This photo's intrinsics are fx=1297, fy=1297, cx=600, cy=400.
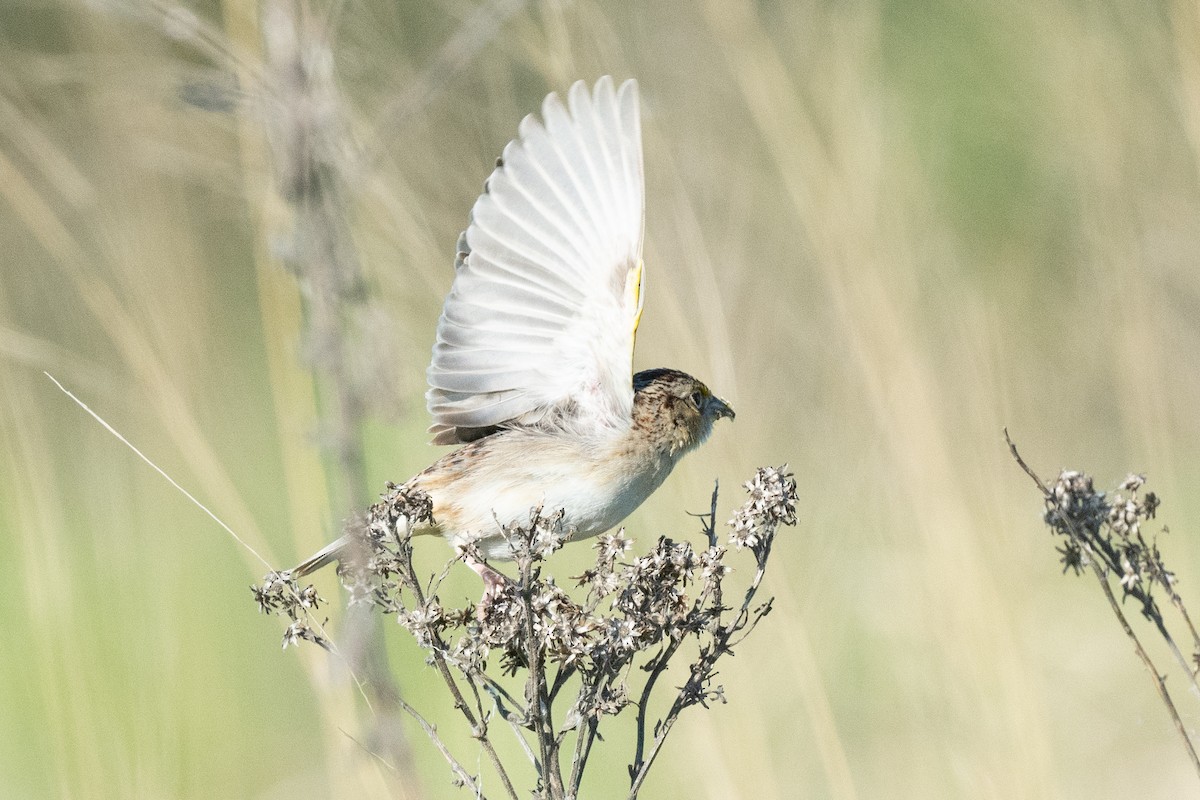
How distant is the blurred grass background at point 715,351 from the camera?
2471mm

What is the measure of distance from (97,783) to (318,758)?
133 centimetres

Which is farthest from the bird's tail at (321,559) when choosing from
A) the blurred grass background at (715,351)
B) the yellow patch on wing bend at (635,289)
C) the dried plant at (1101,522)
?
the dried plant at (1101,522)

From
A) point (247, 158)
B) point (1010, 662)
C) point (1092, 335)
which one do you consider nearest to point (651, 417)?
point (1010, 662)

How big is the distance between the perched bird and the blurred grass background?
6.8 inches

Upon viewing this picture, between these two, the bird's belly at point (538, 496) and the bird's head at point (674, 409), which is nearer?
the bird's belly at point (538, 496)

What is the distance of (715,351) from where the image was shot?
2.57 m

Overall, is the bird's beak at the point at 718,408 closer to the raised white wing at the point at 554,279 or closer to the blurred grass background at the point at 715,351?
the blurred grass background at the point at 715,351

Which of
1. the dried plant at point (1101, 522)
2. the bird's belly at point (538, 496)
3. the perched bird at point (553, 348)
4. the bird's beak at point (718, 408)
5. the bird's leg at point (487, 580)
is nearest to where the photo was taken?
the dried plant at point (1101, 522)

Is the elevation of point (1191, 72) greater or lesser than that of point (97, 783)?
greater

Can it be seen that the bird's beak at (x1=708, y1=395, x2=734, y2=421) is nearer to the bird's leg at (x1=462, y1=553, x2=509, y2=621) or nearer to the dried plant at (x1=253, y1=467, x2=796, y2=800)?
the bird's leg at (x1=462, y1=553, x2=509, y2=621)

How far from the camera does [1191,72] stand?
8.80 feet

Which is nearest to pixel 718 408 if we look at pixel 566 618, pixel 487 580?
pixel 487 580

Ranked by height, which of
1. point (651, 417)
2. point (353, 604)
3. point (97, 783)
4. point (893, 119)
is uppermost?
point (893, 119)

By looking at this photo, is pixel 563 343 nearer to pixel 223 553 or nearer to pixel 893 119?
pixel 223 553
